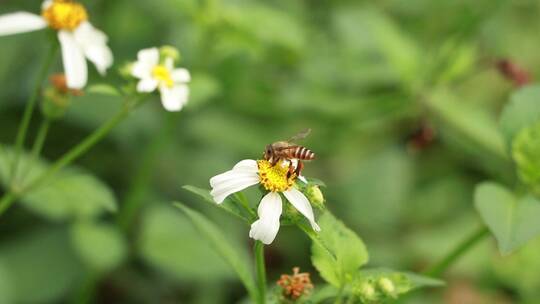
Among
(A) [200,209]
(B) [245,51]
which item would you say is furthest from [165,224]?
(B) [245,51]

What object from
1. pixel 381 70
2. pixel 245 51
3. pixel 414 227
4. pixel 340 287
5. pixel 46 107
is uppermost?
pixel 381 70

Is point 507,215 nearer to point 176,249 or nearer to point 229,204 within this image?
point 229,204

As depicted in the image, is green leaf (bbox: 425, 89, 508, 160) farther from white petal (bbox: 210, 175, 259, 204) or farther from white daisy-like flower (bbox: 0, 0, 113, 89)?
white petal (bbox: 210, 175, 259, 204)

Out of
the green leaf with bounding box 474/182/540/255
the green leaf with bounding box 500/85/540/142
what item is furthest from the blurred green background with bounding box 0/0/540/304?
the green leaf with bounding box 474/182/540/255

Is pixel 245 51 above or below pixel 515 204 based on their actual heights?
above

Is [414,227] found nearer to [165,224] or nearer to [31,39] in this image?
[165,224]

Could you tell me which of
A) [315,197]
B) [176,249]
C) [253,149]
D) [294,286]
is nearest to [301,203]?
[315,197]
